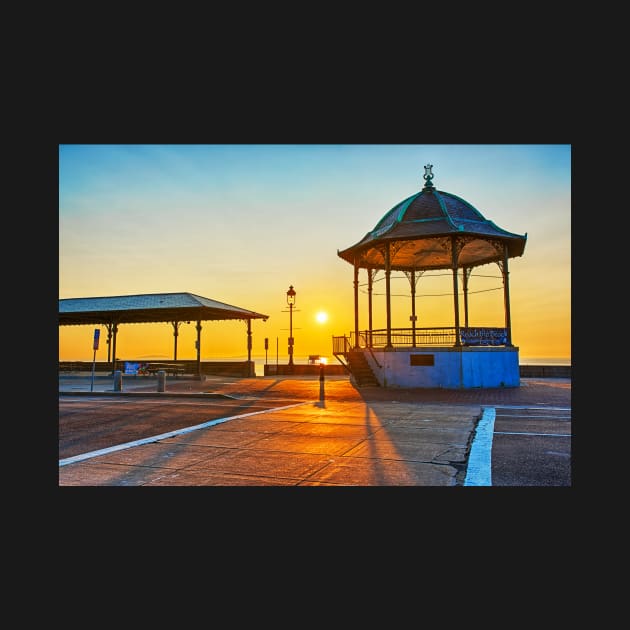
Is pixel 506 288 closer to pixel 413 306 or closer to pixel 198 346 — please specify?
pixel 413 306

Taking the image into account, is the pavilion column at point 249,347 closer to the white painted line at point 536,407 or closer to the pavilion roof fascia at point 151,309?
the pavilion roof fascia at point 151,309

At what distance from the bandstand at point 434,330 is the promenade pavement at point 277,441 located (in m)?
4.27

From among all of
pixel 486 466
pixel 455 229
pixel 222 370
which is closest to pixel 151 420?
pixel 486 466

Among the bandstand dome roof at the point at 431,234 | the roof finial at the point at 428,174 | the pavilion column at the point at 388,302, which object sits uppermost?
the roof finial at the point at 428,174

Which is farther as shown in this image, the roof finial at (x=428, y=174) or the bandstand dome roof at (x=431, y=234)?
the roof finial at (x=428, y=174)

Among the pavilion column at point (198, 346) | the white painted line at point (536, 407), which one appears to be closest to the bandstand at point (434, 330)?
the white painted line at point (536, 407)

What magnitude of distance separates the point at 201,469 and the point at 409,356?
50.3ft

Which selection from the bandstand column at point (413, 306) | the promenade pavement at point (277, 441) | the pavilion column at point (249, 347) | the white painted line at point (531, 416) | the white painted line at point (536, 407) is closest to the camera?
the promenade pavement at point (277, 441)

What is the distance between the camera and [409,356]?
2084 centimetres

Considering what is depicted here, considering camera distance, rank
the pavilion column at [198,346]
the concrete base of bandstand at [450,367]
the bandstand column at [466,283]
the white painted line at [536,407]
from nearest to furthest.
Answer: the white painted line at [536,407]
the concrete base of bandstand at [450,367]
the bandstand column at [466,283]
the pavilion column at [198,346]

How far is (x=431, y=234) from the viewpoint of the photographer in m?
20.4

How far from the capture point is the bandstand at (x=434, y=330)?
20.4m

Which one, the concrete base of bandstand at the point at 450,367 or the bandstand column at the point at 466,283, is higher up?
the bandstand column at the point at 466,283

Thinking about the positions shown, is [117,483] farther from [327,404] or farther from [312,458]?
[327,404]
